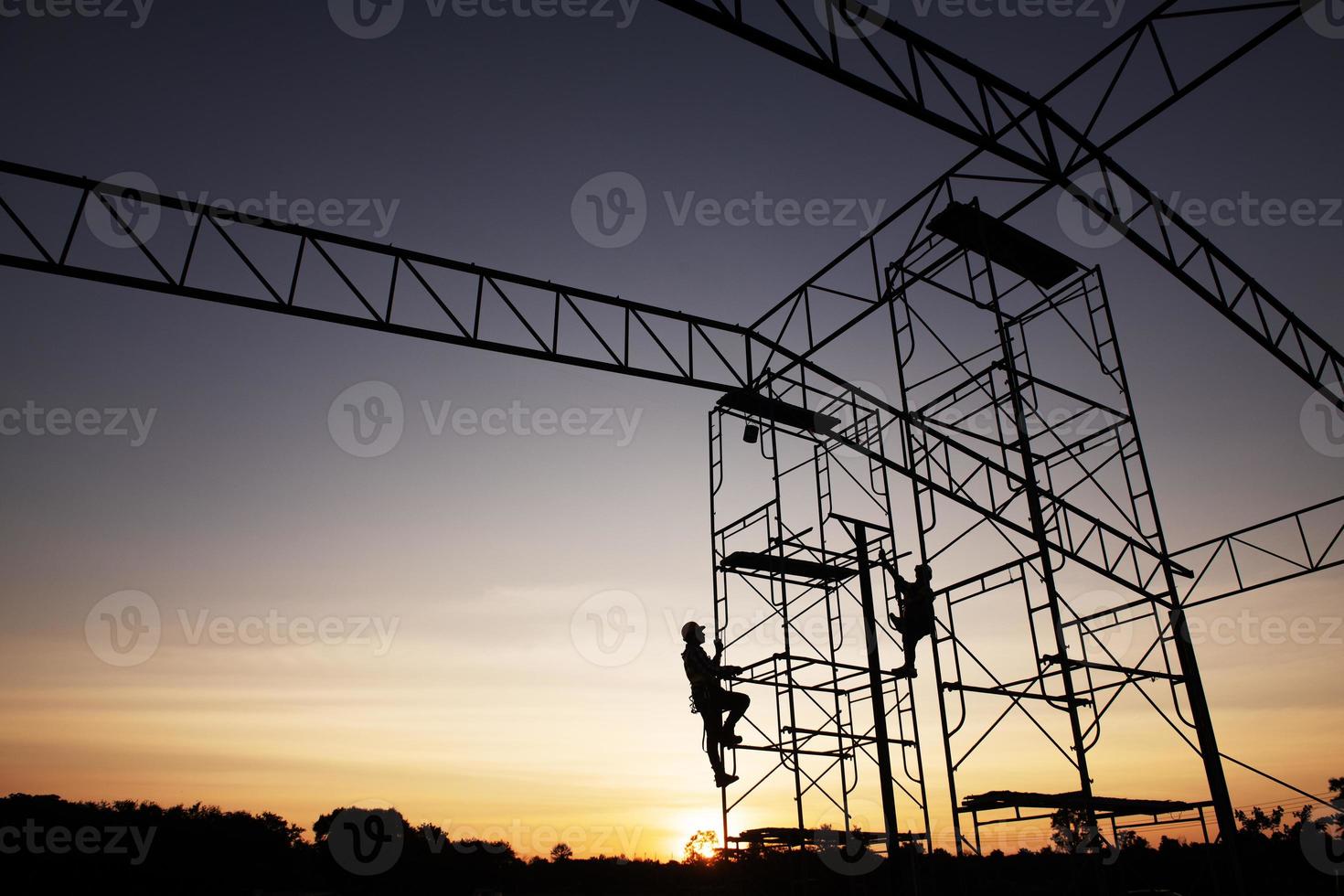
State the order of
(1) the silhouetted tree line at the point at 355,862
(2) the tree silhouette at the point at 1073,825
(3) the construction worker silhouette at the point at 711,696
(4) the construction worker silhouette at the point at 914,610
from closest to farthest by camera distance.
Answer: (2) the tree silhouette at the point at 1073,825
(4) the construction worker silhouette at the point at 914,610
(3) the construction worker silhouette at the point at 711,696
(1) the silhouetted tree line at the point at 355,862

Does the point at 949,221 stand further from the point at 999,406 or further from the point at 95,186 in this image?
the point at 95,186

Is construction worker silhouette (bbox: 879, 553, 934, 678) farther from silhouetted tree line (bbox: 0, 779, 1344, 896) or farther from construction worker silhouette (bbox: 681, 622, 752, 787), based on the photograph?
silhouetted tree line (bbox: 0, 779, 1344, 896)

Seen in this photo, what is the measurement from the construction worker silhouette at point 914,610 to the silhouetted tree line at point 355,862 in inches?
704

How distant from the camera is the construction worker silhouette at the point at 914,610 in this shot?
12672mm

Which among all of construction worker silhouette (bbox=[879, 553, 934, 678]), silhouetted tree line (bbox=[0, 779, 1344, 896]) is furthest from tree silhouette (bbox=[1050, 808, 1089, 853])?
silhouetted tree line (bbox=[0, 779, 1344, 896])

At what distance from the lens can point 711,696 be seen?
13.3m

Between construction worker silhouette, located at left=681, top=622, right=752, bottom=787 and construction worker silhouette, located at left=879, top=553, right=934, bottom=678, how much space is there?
8.65 ft

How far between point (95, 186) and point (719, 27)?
26.8ft

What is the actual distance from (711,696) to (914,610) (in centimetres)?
345

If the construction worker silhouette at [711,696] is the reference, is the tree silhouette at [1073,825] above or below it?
below

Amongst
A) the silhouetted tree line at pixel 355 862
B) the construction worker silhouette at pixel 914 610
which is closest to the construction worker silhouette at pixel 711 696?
the construction worker silhouette at pixel 914 610

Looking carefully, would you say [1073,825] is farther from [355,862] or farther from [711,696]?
[355,862]

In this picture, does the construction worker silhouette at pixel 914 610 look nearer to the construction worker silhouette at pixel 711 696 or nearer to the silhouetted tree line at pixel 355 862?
the construction worker silhouette at pixel 711 696

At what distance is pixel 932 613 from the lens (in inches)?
491
